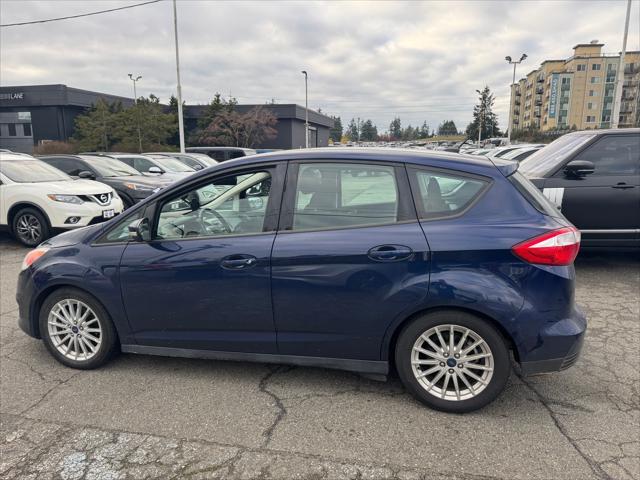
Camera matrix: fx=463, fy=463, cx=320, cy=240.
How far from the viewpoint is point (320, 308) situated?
301 centimetres

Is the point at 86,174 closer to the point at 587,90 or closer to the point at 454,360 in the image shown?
the point at 454,360

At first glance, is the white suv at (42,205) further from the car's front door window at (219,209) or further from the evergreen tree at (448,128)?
the evergreen tree at (448,128)

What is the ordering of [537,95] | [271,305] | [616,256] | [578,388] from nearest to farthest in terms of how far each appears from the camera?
[271,305]
[578,388]
[616,256]
[537,95]

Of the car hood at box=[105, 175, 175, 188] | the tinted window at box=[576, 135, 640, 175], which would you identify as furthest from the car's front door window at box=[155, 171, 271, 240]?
the car hood at box=[105, 175, 175, 188]

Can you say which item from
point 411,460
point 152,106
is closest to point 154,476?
point 411,460

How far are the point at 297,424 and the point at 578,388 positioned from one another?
6.67 feet

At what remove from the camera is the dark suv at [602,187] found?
5.79 m

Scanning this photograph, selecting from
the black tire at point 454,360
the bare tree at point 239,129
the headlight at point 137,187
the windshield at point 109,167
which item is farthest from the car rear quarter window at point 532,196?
the bare tree at point 239,129

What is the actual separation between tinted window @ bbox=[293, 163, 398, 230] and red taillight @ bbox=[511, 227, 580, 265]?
0.79 meters

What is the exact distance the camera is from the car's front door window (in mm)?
3203

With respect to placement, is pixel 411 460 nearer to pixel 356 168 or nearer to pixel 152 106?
pixel 356 168

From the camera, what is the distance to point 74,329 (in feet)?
11.7

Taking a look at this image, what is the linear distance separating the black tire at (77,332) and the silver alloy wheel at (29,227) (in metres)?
5.20

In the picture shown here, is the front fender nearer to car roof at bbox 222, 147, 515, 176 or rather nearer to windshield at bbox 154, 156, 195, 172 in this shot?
car roof at bbox 222, 147, 515, 176
